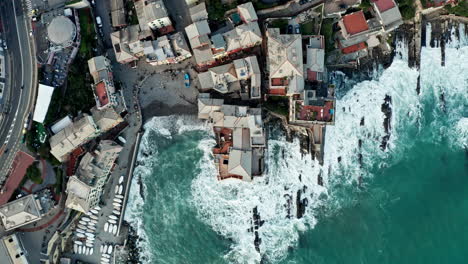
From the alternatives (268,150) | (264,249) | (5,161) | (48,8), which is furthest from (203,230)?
(48,8)

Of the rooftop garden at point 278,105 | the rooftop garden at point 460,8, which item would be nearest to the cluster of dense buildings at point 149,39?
the rooftop garden at point 278,105

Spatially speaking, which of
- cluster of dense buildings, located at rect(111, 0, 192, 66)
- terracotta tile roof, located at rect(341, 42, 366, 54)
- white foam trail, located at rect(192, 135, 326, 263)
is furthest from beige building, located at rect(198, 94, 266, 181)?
terracotta tile roof, located at rect(341, 42, 366, 54)

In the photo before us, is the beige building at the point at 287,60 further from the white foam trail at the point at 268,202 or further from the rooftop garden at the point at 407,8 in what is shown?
the rooftop garden at the point at 407,8

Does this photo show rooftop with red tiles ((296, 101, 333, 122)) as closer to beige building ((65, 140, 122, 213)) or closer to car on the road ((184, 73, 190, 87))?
car on the road ((184, 73, 190, 87))

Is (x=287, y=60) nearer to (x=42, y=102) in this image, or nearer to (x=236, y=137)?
(x=236, y=137)

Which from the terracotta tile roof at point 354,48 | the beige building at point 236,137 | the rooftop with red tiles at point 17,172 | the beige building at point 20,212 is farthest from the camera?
the terracotta tile roof at point 354,48

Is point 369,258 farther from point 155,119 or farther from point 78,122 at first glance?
point 78,122

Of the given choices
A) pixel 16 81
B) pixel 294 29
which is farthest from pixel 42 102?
pixel 294 29
